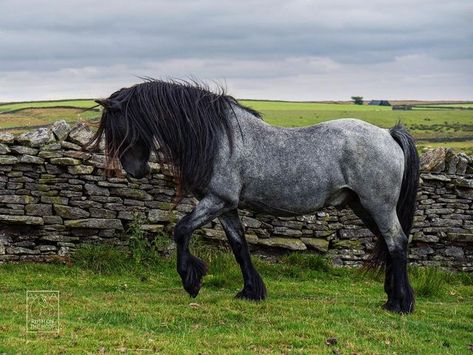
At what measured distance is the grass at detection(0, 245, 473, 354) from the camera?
6.62 m

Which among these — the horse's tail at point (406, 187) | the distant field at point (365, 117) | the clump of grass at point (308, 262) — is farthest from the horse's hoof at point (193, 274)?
the distant field at point (365, 117)

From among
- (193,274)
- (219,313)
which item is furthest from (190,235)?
(219,313)

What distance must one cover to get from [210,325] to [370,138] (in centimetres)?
301

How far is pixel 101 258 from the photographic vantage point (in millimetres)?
11648

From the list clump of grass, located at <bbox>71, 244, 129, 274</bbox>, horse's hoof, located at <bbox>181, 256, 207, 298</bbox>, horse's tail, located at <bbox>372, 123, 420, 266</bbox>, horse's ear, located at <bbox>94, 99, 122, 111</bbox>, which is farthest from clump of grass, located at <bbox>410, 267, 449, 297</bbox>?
horse's ear, located at <bbox>94, 99, 122, 111</bbox>

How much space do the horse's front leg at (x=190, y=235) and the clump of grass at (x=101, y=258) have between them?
3.71 metres

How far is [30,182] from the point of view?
11.9 metres

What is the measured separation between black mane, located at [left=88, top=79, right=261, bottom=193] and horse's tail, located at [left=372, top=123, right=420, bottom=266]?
2.24m

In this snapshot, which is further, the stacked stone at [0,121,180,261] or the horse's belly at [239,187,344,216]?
the stacked stone at [0,121,180,261]

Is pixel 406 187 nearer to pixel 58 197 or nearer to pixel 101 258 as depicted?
pixel 101 258

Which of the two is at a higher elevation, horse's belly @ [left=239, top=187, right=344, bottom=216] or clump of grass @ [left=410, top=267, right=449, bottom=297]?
horse's belly @ [left=239, top=187, right=344, bottom=216]

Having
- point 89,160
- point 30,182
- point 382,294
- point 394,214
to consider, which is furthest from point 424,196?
point 30,182

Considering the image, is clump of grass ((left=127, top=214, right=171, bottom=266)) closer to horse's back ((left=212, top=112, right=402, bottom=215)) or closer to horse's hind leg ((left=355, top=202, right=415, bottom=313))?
horse's back ((left=212, top=112, right=402, bottom=215))

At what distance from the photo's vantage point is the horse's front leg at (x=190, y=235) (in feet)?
26.1
